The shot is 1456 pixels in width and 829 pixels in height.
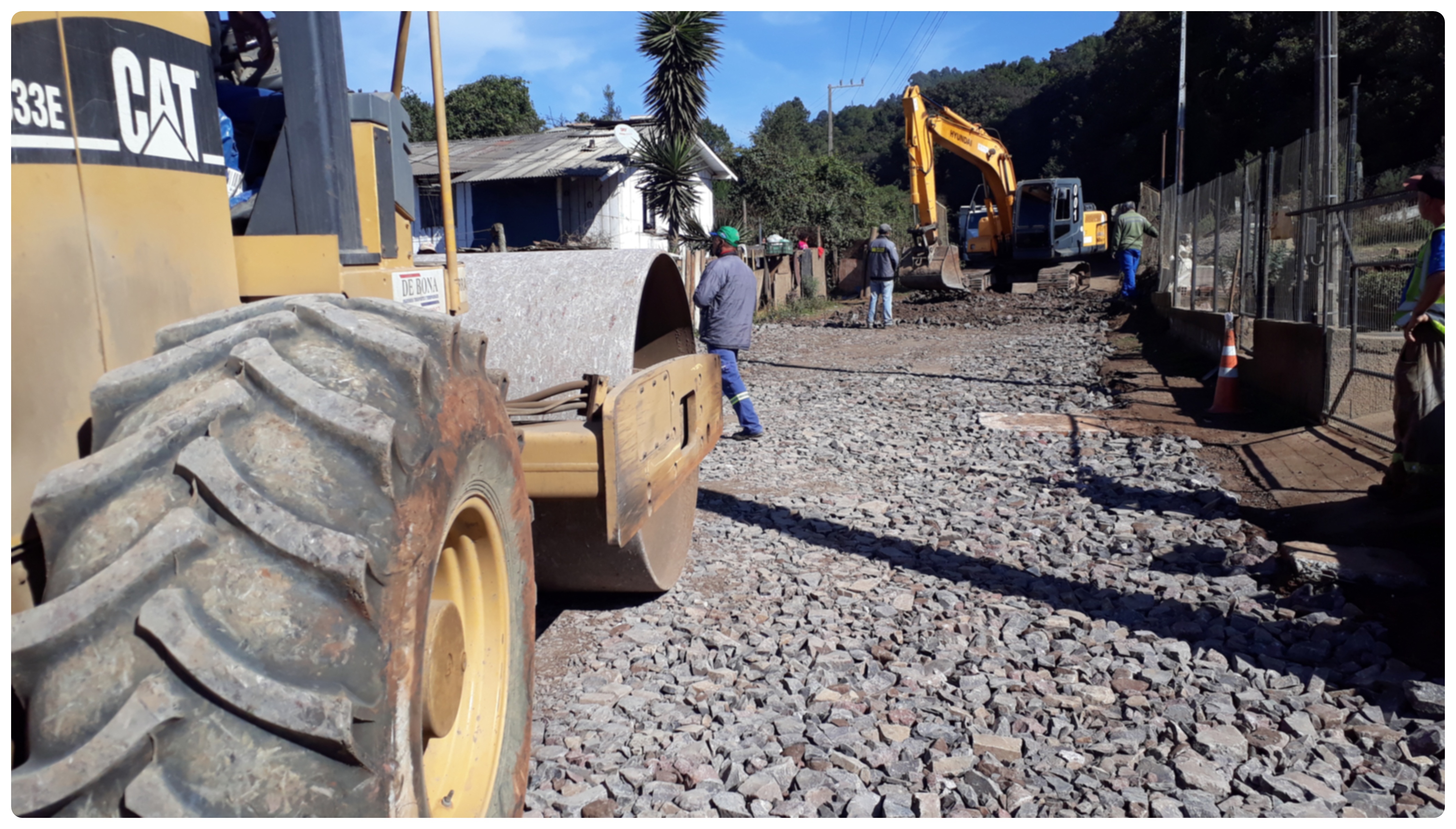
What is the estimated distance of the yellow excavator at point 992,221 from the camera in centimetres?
2419

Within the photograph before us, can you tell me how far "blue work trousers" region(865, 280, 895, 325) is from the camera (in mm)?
18953

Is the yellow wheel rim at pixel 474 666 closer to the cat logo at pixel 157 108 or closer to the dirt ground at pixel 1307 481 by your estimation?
the cat logo at pixel 157 108

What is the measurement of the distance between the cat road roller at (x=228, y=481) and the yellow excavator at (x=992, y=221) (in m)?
22.2

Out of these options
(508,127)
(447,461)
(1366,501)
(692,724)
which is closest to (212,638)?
(447,461)

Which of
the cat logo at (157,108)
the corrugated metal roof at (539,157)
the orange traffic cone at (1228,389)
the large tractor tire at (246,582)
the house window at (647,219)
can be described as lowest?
the orange traffic cone at (1228,389)

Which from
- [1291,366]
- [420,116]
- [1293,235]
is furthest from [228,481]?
[420,116]

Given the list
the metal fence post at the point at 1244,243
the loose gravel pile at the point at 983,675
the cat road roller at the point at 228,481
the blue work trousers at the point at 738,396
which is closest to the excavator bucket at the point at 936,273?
the metal fence post at the point at 1244,243

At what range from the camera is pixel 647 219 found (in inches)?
1244

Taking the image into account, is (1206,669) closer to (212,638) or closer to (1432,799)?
(1432,799)

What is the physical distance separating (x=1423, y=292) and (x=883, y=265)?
520 inches

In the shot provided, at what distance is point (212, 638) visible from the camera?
1480 millimetres

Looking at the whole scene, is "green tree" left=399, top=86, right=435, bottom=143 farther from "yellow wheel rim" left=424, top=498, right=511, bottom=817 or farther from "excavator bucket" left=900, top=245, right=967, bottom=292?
"yellow wheel rim" left=424, top=498, right=511, bottom=817

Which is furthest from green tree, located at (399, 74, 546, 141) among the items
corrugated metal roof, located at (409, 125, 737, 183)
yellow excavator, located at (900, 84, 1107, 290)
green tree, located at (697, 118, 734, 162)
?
yellow excavator, located at (900, 84, 1107, 290)

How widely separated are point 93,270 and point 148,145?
0.85ft
